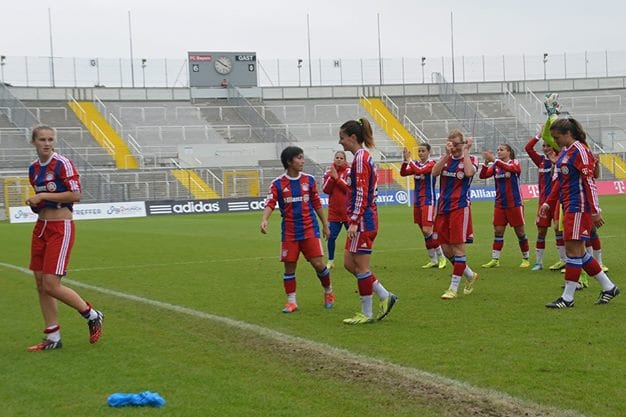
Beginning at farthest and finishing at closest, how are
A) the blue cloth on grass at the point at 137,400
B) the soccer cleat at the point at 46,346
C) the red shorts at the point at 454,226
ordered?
1. the red shorts at the point at 454,226
2. the soccer cleat at the point at 46,346
3. the blue cloth on grass at the point at 137,400

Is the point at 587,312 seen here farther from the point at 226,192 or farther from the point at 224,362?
the point at 226,192

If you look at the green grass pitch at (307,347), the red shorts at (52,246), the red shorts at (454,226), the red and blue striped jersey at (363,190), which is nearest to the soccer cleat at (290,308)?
the green grass pitch at (307,347)

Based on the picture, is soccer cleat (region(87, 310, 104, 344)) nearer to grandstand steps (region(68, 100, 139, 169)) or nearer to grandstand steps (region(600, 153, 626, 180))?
grandstand steps (region(68, 100, 139, 169))

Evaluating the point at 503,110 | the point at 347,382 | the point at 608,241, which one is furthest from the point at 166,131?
the point at 347,382

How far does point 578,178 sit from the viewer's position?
9945 mm

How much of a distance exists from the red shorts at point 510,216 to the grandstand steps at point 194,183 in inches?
1376

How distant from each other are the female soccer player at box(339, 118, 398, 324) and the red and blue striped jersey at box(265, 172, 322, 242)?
42.5 inches

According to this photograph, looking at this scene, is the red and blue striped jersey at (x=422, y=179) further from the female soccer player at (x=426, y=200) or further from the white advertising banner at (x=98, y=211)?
the white advertising banner at (x=98, y=211)

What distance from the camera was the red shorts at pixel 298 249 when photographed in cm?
1061

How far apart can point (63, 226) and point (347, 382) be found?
339cm

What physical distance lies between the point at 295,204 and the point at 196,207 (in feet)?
109

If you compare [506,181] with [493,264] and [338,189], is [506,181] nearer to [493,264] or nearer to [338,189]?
[493,264]

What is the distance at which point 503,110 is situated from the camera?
63.4m

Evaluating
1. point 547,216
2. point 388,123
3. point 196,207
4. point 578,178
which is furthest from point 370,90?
point 578,178
